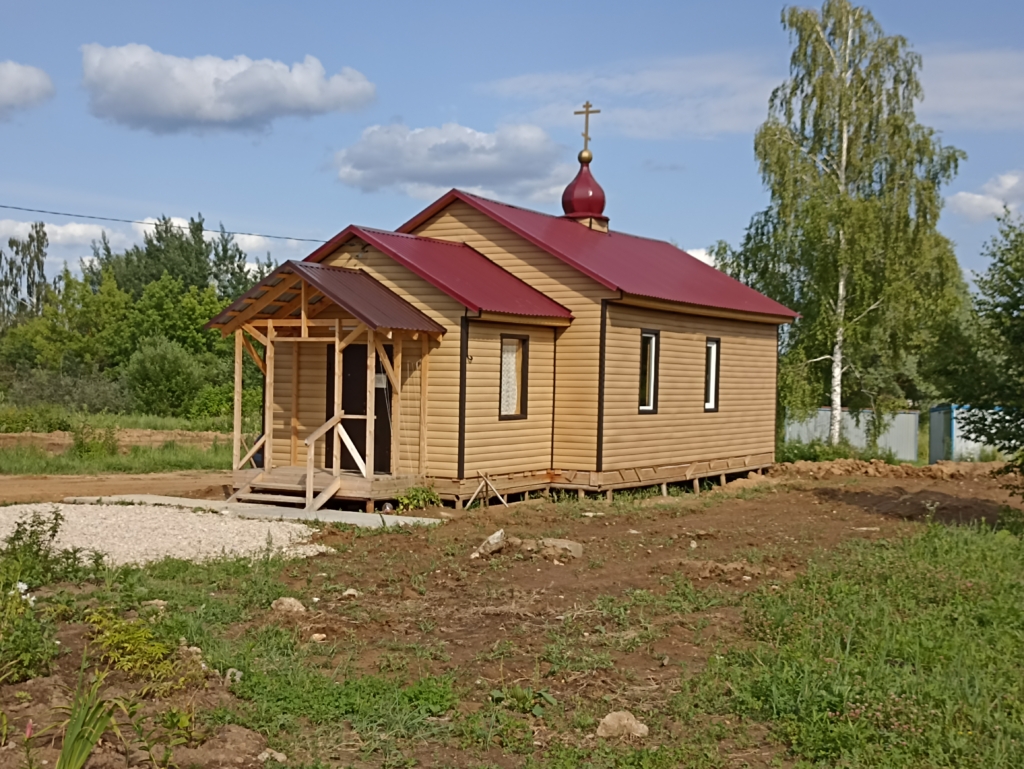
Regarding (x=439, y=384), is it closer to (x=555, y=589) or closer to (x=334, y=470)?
(x=334, y=470)

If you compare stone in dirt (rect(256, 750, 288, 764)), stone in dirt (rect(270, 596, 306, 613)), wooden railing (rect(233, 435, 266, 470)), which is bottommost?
stone in dirt (rect(256, 750, 288, 764))

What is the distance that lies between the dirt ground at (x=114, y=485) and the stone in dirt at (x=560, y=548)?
7108 mm

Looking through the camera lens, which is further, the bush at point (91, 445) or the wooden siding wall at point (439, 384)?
the bush at point (91, 445)

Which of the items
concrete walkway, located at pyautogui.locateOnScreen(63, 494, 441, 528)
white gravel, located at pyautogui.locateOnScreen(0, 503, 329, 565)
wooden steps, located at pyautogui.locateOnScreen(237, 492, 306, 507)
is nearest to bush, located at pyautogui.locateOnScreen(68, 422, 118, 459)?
concrete walkway, located at pyautogui.locateOnScreen(63, 494, 441, 528)

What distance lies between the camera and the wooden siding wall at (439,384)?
1622 cm

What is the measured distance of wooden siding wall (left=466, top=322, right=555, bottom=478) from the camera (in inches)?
645

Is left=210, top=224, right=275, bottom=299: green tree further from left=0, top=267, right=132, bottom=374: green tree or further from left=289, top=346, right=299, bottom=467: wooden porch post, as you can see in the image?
left=289, top=346, right=299, bottom=467: wooden porch post

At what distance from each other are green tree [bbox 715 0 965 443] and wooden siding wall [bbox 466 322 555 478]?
11.6m

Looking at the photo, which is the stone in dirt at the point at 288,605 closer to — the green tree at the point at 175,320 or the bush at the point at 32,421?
the bush at the point at 32,421

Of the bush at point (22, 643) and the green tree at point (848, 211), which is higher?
the green tree at point (848, 211)

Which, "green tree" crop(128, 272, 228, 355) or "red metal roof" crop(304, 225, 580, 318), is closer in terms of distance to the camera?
"red metal roof" crop(304, 225, 580, 318)

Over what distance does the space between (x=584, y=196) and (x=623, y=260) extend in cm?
278

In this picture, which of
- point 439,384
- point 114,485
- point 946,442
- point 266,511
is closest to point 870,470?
point 946,442

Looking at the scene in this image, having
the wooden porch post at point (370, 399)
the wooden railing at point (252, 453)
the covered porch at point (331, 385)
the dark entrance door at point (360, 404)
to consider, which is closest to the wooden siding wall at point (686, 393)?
the covered porch at point (331, 385)
